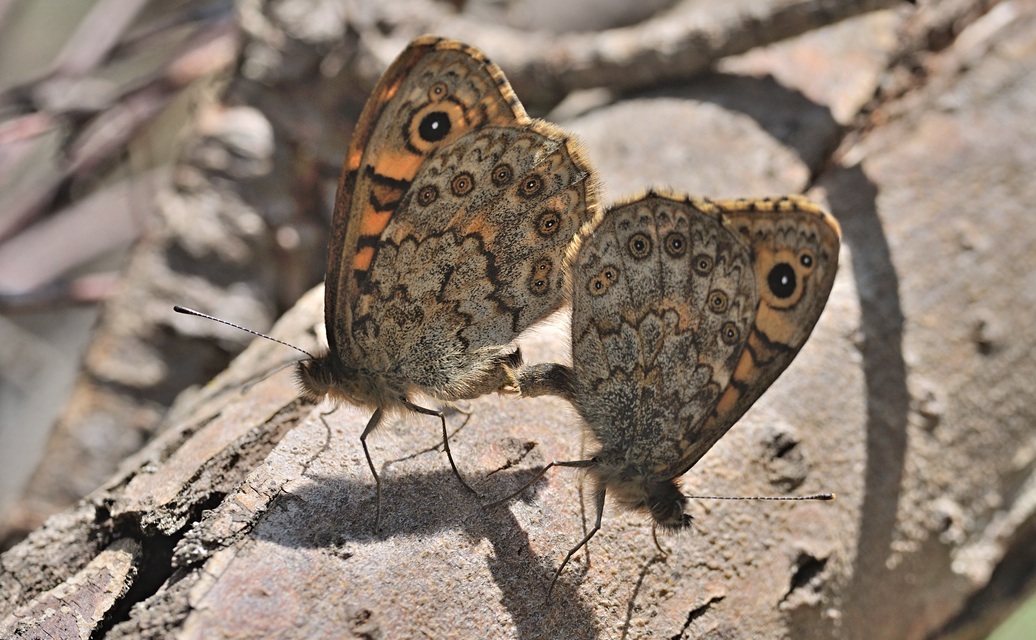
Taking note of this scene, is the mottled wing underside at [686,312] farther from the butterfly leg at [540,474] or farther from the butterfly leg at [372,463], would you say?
the butterfly leg at [372,463]

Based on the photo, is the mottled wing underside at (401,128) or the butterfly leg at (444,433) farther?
the mottled wing underside at (401,128)

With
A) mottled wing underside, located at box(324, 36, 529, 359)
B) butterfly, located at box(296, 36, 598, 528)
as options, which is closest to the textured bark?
butterfly, located at box(296, 36, 598, 528)

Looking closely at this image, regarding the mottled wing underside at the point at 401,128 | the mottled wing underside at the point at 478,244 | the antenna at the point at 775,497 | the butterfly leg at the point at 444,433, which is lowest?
the antenna at the point at 775,497

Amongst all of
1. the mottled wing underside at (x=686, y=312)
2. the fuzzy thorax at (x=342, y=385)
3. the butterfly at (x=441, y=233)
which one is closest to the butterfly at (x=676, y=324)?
the mottled wing underside at (x=686, y=312)

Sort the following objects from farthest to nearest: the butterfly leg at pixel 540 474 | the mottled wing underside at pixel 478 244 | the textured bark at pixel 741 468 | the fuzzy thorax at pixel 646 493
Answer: the mottled wing underside at pixel 478 244, the fuzzy thorax at pixel 646 493, the butterfly leg at pixel 540 474, the textured bark at pixel 741 468

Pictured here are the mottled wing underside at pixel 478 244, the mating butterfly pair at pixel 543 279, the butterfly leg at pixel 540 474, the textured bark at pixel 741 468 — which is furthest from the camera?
the mottled wing underside at pixel 478 244

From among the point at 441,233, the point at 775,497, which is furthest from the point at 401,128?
the point at 775,497

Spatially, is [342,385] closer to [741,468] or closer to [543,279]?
[543,279]

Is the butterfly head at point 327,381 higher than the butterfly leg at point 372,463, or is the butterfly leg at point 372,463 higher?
the butterfly head at point 327,381
